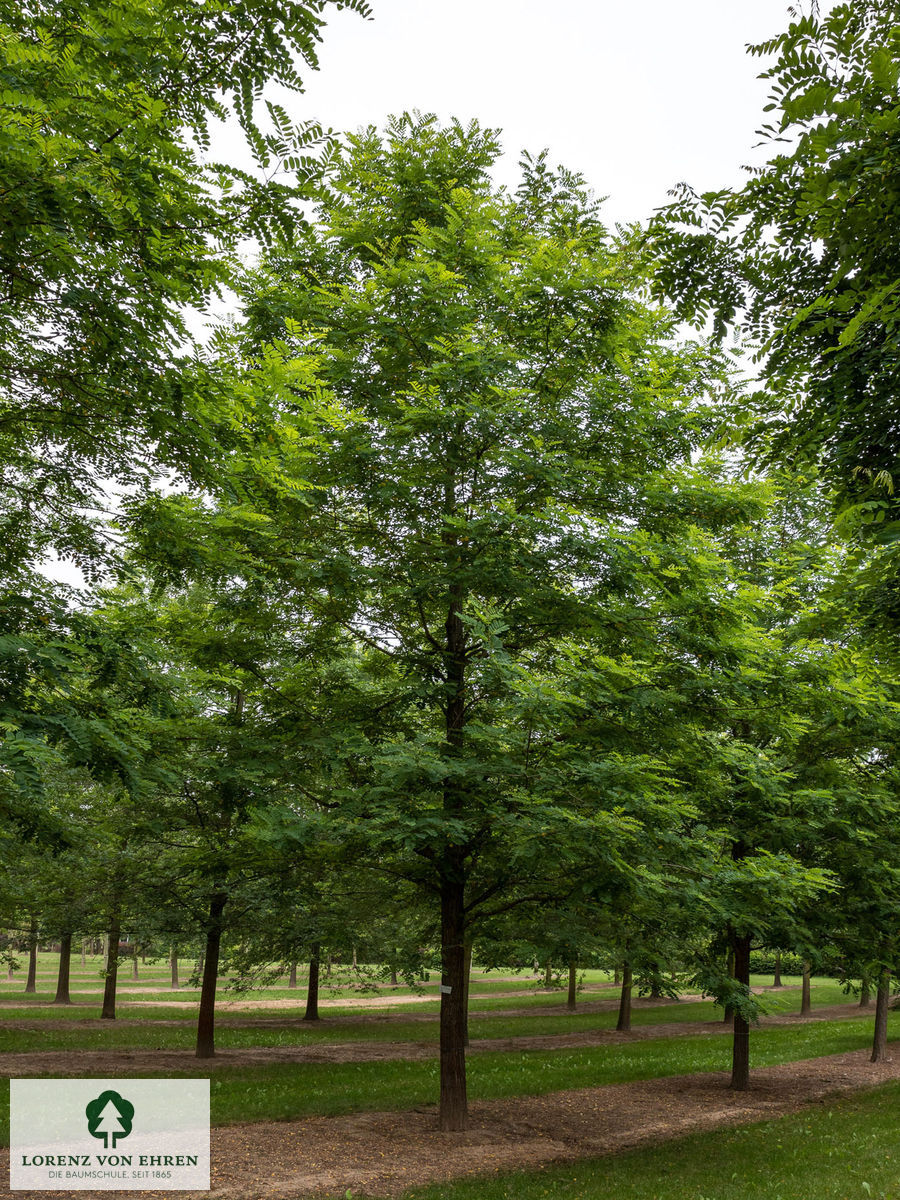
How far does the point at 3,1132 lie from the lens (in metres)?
10.3

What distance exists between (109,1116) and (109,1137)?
2.11 feet

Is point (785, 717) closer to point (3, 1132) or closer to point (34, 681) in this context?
point (34, 681)

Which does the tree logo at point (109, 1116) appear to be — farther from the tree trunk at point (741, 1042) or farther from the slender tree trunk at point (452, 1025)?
the tree trunk at point (741, 1042)

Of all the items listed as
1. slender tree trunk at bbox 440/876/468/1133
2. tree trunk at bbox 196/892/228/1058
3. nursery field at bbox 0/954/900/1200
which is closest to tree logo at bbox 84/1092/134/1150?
nursery field at bbox 0/954/900/1200

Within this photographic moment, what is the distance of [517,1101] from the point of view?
13547mm

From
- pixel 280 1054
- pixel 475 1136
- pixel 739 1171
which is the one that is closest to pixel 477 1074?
pixel 280 1054

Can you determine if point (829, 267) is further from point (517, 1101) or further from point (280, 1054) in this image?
point (280, 1054)

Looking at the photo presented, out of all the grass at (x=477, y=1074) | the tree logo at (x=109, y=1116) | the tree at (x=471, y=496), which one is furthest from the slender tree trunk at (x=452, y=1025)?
the tree logo at (x=109, y=1116)

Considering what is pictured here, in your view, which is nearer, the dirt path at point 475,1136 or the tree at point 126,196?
the tree at point 126,196

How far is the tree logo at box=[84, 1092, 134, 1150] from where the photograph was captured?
940 centimetres

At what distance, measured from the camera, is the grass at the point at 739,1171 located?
8664mm

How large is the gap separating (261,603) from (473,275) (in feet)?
15.8

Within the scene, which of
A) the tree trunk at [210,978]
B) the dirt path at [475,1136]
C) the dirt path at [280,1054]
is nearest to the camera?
the dirt path at [475,1136]

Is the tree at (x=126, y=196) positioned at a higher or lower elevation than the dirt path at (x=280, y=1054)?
higher
